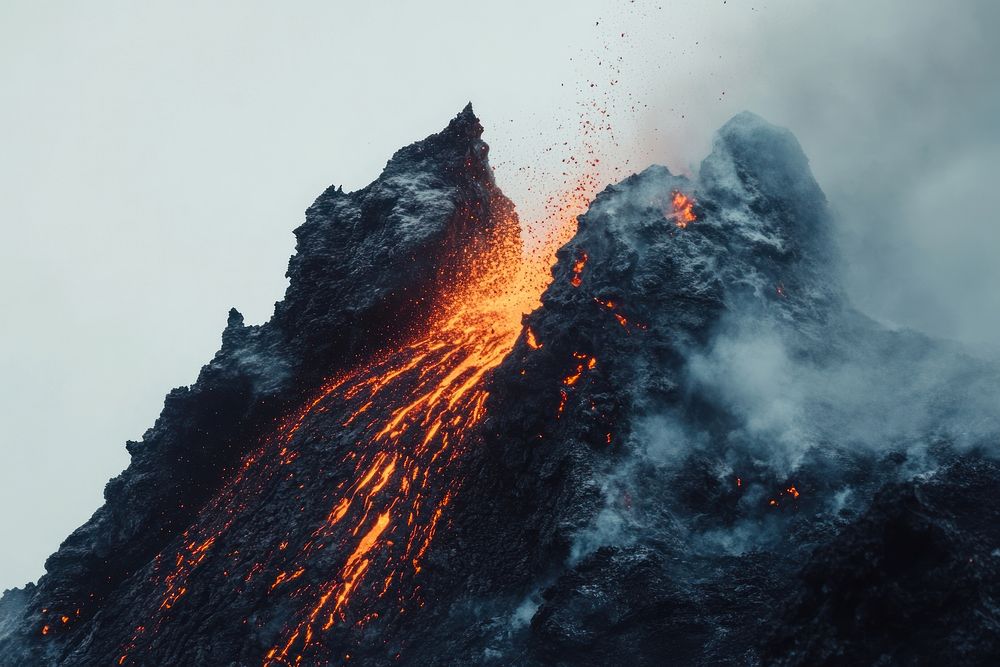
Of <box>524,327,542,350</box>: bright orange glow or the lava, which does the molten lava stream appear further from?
<box>524,327,542,350</box>: bright orange glow

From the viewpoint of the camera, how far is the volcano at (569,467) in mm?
14164

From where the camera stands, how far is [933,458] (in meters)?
16.1

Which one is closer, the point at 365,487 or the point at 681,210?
the point at 365,487

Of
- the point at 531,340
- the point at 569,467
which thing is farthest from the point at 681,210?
the point at 569,467

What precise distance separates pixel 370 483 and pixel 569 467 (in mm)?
7013

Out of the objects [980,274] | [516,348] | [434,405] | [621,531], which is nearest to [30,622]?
[434,405]

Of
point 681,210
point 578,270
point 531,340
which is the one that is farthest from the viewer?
point 681,210

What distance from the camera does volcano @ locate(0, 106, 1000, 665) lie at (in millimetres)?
14164

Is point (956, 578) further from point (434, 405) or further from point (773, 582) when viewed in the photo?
point (434, 405)

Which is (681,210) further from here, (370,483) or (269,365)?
(269,365)

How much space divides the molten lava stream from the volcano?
10cm

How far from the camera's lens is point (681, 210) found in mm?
22875

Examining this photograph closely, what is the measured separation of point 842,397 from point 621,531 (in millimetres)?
7250

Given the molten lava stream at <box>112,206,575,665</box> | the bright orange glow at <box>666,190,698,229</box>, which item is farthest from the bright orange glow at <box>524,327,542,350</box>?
the bright orange glow at <box>666,190,698,229</box>
